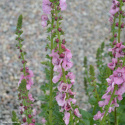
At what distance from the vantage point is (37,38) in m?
5.86

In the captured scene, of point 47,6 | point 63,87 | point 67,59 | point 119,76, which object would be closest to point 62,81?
point 63,87

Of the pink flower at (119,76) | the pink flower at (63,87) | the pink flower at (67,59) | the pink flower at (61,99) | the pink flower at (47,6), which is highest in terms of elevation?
the pink flower at (47,6)

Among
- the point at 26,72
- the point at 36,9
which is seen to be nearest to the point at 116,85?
the point at 26,72

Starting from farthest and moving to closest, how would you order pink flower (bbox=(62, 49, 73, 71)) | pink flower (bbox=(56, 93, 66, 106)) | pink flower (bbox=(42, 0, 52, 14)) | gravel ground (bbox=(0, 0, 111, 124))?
gravel ground (bbox=(0, 0, 111, 124))
pink flower (bbox=(42, 0, 52, 14))
pink flower (bbox=(56, 93, 66, 106))
pink flower (bbox=(62, 49, 73, 71))

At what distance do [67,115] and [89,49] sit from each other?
415 cm

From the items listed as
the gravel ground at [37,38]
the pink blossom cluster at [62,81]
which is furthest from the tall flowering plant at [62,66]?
the gravel ground at [37,38]

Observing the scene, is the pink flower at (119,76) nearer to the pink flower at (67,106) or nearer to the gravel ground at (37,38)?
the pink flower at (67,106)

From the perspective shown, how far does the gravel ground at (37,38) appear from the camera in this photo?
4699 mm

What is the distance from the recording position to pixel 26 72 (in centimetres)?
223

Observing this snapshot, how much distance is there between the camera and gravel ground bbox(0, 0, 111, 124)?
185 inches

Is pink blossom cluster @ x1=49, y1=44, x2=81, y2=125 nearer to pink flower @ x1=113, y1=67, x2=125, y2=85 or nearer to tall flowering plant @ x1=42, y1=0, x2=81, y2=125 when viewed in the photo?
tall flowering plant @ x1=42, y1=0, x2=81, y2=125

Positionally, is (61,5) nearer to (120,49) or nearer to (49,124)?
(120,49)

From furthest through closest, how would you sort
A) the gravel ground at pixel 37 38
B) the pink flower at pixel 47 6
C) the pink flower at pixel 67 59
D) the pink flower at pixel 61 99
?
1. the gravel ground at pixel 37 38
2. the pink flower at pixel 47 6
3. the pink flower at pixel 61 99
4. the pink flower at pixel 67 59

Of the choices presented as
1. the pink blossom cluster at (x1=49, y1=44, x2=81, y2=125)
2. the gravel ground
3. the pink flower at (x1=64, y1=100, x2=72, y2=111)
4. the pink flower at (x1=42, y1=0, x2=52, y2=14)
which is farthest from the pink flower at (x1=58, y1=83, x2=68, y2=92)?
the gravel ground
